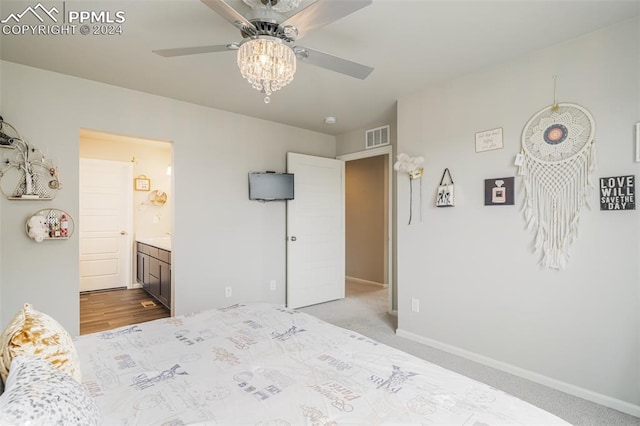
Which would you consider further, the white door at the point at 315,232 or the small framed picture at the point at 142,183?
the small framed picture at the point at 142,183

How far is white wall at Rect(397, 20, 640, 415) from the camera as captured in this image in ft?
6.56

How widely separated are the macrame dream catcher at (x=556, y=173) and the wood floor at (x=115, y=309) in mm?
4056

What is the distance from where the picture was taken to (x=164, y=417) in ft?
3.28

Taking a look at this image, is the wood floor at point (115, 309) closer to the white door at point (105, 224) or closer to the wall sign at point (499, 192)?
the white door at point (105, 224)

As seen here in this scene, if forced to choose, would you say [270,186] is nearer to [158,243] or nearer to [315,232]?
[315,232]

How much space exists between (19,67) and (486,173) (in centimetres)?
393

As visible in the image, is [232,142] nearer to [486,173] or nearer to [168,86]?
[168,86]

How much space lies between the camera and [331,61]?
5.55 ft

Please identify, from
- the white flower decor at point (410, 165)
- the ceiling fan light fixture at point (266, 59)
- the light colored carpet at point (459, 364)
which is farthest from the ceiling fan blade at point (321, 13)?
the light colored carpet at point (459, 364)
